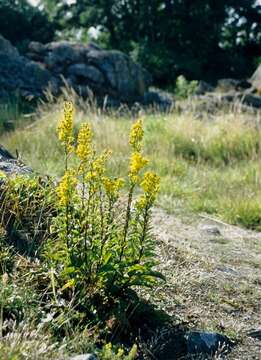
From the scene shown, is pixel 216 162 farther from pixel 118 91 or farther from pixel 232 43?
pixel 232 43

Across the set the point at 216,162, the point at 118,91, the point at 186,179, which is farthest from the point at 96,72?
the point at 186,179

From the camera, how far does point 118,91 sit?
15664mm

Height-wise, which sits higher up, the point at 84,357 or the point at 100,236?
the point at 100,236

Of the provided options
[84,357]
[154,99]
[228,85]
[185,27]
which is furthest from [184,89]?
[84,357]

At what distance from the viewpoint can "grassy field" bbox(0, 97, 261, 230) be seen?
22.7 ft

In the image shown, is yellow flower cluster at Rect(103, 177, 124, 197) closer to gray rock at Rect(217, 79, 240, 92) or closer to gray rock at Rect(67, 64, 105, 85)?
gray rock at Rect(67, 64, 105, 85)

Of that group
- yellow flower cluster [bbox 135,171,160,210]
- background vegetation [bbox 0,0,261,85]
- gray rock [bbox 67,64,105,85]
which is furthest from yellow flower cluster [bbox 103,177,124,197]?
background vegetation [bbox 0,0,261,85]

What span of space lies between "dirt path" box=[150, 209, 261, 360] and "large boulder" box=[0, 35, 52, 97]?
8.88 metres

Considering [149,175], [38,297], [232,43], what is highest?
[149,175]

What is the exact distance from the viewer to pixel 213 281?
14.0ft

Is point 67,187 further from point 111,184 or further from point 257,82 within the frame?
point 257,82

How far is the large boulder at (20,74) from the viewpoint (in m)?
14.1

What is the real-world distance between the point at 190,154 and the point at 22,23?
19.0 metres

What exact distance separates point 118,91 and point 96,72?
68 cm
